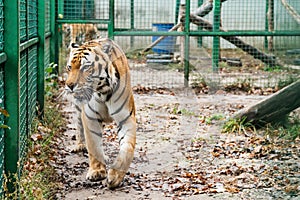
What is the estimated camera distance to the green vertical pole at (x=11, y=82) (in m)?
3.80

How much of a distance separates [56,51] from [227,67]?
12.7 feet

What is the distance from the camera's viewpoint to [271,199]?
432 centimetres

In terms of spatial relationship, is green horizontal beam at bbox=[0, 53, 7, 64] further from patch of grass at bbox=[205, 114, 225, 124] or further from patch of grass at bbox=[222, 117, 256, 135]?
patch of grass at bbox=[205, 114, 225, 124]

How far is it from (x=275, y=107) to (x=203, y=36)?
383 centimetres

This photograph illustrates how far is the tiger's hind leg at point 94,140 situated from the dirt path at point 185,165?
0.48ft

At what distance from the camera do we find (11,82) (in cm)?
383

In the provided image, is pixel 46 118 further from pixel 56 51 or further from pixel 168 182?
pixel 56 51

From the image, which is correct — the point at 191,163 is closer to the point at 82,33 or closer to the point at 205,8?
the point at 205,8

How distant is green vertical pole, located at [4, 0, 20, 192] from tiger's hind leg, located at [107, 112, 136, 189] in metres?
1.00

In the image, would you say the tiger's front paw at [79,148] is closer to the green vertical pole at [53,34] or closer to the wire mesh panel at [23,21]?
the wire mesh panel at [23,21]

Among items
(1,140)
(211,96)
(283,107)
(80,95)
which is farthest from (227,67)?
(1,140)

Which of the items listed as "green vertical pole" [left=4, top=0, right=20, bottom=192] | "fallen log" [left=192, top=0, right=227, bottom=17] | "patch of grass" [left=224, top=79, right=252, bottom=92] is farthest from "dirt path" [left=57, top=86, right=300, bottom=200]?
"fallen log" [left=192, top=0, right=227, bottom=17]

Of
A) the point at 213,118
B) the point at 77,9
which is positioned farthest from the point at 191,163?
the point at 77,9

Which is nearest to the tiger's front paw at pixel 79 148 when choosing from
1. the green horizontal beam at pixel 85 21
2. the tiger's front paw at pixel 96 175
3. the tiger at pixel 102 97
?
the tiger at pixel 102 97
